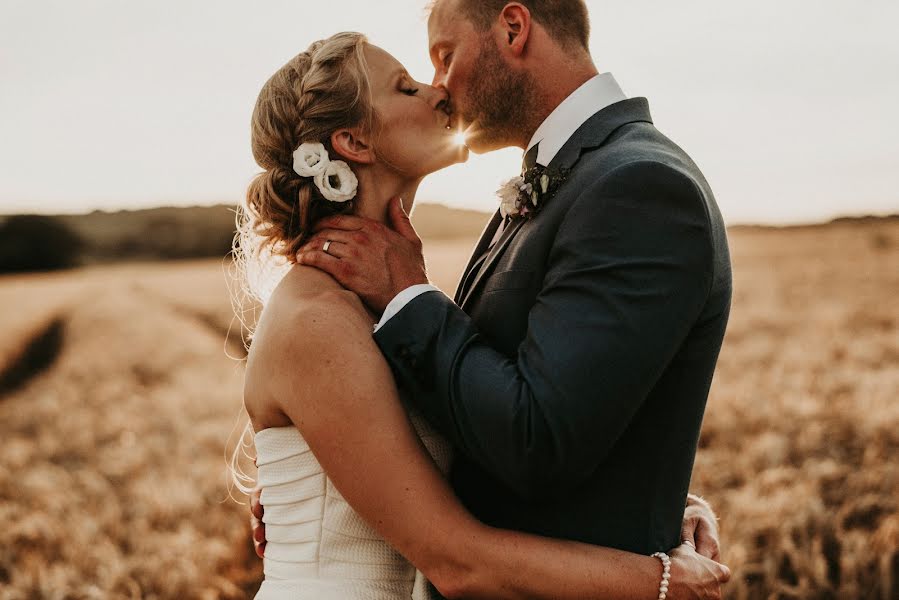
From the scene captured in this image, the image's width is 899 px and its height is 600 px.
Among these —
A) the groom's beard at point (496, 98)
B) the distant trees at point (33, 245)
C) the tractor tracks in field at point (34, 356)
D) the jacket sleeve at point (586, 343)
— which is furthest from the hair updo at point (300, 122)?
the distant trees at point (33, 245)

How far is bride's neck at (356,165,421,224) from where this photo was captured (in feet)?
12.0

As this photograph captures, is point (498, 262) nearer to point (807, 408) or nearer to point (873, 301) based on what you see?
point (807, 408)

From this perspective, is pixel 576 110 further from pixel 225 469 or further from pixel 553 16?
pixel 225 469

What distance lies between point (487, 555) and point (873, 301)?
59.1 ft

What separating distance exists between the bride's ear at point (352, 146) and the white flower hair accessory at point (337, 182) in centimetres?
5

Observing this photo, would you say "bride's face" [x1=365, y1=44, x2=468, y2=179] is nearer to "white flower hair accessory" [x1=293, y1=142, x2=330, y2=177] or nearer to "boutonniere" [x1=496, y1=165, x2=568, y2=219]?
"white flower hair accessory" [x1=293, y1=142, x2=330, y2=177]

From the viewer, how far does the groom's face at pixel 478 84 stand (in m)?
3.69

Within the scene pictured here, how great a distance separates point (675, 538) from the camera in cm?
304

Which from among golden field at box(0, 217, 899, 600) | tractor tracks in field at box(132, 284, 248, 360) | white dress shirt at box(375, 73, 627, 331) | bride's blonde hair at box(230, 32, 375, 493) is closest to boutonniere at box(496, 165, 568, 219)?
white dress shirt at box(375, 73, 627, 331)

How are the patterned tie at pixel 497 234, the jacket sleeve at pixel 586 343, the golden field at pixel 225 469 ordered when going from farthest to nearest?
the golden field at pixel 225 469 < the patterned tie at pixel 497 234 < the jacket sleeve at pixel 586 343

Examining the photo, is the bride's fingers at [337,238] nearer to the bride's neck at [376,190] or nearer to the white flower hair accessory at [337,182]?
the white flower hair accessory at [337,182]

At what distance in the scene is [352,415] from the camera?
9.11 ft

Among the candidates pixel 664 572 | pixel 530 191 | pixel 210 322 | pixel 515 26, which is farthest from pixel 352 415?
pixel 210 322

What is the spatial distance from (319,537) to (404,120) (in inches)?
68.8
